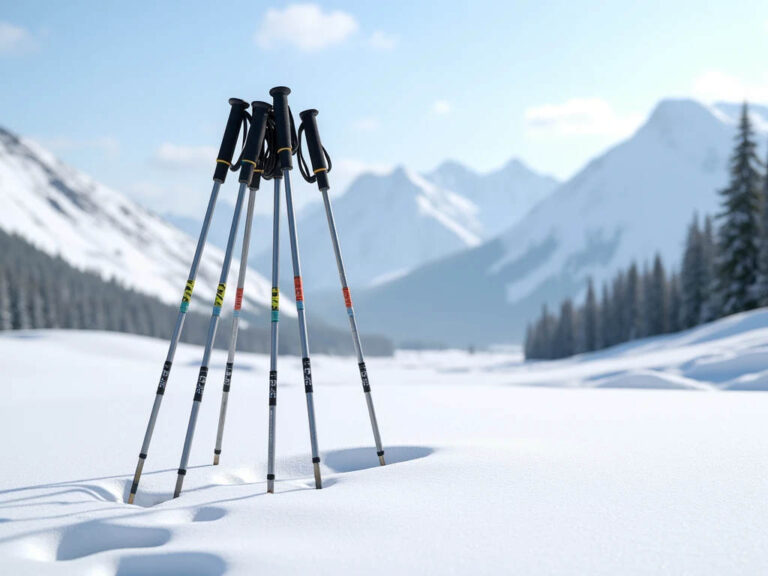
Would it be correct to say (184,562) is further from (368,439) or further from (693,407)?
(693,407)

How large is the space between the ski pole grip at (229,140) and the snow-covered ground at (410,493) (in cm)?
293

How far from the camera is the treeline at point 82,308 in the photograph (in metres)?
64.6

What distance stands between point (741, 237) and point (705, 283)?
34.7 feet

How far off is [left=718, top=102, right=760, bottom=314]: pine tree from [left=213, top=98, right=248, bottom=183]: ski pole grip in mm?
37710

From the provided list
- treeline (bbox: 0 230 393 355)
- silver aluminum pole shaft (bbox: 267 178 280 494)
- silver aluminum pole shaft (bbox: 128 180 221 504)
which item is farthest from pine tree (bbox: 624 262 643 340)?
treeline (bbox: 0 230 393 355)

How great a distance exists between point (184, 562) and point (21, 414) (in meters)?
7.10

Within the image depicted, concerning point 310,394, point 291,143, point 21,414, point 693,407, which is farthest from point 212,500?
point 693,407

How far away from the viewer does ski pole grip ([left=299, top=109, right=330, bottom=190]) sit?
601 cm

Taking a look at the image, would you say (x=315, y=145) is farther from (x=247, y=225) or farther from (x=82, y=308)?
(x=82, y=308)

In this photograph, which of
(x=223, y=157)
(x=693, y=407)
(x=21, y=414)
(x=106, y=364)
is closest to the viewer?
(x=223, y=157)

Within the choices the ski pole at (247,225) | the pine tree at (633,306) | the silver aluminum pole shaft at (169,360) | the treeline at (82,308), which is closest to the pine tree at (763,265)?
the pine tree at (633,306)

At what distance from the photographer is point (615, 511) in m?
3.95

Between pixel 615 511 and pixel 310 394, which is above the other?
pixel 310 394

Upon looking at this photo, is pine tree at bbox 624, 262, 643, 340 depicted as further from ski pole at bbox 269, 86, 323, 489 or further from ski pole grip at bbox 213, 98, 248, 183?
ski pole grip at bbox 213, 98, 248, 183
